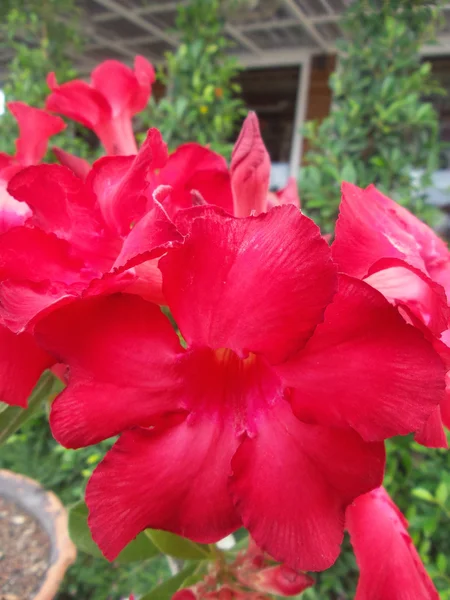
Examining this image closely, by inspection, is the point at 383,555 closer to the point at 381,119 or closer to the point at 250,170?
the point at 250,170

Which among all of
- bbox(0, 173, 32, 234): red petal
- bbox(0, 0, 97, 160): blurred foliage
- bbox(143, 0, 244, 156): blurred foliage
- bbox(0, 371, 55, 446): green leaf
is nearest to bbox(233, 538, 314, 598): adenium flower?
bbox(0, 371, 55, 446): green leaf

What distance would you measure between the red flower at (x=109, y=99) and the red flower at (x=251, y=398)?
280 mm

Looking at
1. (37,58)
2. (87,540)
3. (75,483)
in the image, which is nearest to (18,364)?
(87,540)

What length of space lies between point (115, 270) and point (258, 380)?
101mm

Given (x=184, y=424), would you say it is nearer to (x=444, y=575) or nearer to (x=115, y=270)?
(x=115, y=270)

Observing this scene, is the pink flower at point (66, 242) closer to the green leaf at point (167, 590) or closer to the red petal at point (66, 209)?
the red petal at point (66, 209)

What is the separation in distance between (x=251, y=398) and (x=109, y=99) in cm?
34

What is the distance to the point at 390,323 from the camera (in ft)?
0.81

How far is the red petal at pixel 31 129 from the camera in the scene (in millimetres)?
453

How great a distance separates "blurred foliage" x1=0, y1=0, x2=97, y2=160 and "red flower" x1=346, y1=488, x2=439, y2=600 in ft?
6.87

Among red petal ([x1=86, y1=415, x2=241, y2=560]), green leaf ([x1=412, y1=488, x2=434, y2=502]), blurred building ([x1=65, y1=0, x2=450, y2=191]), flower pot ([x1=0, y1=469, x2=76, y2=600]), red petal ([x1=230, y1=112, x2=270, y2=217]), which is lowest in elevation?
green leaf ([x1=412, y1=488, x2=434, y2=502])

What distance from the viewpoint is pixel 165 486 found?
0.88ft

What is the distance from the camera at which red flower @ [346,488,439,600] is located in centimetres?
35

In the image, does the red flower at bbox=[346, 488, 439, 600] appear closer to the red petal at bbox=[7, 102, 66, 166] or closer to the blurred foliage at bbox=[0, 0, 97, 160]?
the red petal at bbox=[7, 102, 66, 166]
